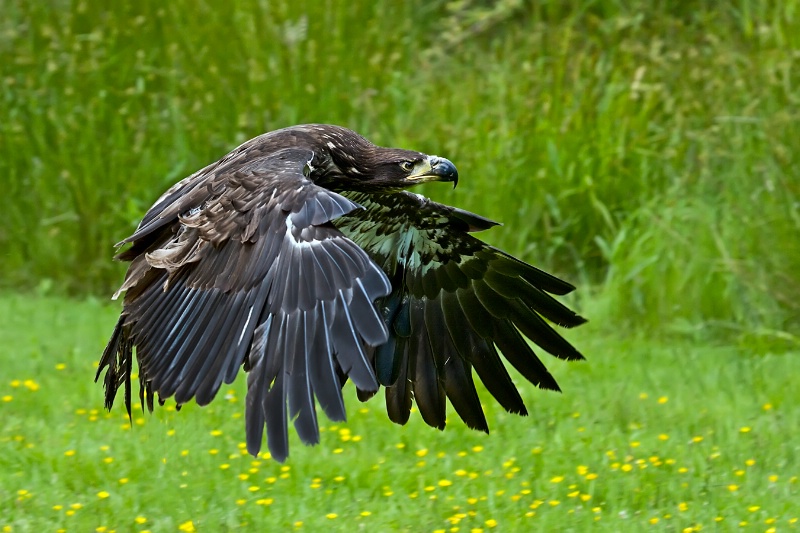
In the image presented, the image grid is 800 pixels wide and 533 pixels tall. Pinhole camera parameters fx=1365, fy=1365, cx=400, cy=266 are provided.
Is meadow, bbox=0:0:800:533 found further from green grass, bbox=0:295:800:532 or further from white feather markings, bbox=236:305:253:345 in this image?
white feather markings, bbox=236:305:253:345

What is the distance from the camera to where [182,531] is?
18.2ft

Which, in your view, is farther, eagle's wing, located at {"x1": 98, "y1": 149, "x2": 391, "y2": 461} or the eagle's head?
the eagle's head

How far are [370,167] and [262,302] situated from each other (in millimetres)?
1671

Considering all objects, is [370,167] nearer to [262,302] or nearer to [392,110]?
[262,302]

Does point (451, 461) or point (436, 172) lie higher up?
point (436, 172)

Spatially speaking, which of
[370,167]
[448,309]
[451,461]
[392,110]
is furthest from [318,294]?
[392,110]

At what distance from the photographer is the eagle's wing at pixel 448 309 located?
5668 millimetres

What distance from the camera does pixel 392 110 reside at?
10.1m

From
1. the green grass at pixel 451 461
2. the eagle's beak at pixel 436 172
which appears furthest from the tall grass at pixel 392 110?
the eagle's beak at pixel 436 172

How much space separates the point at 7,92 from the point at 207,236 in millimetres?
5877

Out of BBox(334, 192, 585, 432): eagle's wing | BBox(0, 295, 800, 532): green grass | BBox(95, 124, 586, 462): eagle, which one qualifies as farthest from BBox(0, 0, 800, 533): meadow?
BBox(95, 124, 586, 462): eagle

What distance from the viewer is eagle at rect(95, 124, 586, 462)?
4234 mm

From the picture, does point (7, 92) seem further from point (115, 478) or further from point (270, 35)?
point (115, 478)

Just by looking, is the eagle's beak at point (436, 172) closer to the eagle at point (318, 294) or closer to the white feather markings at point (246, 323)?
the eagle at point (318, 294)
